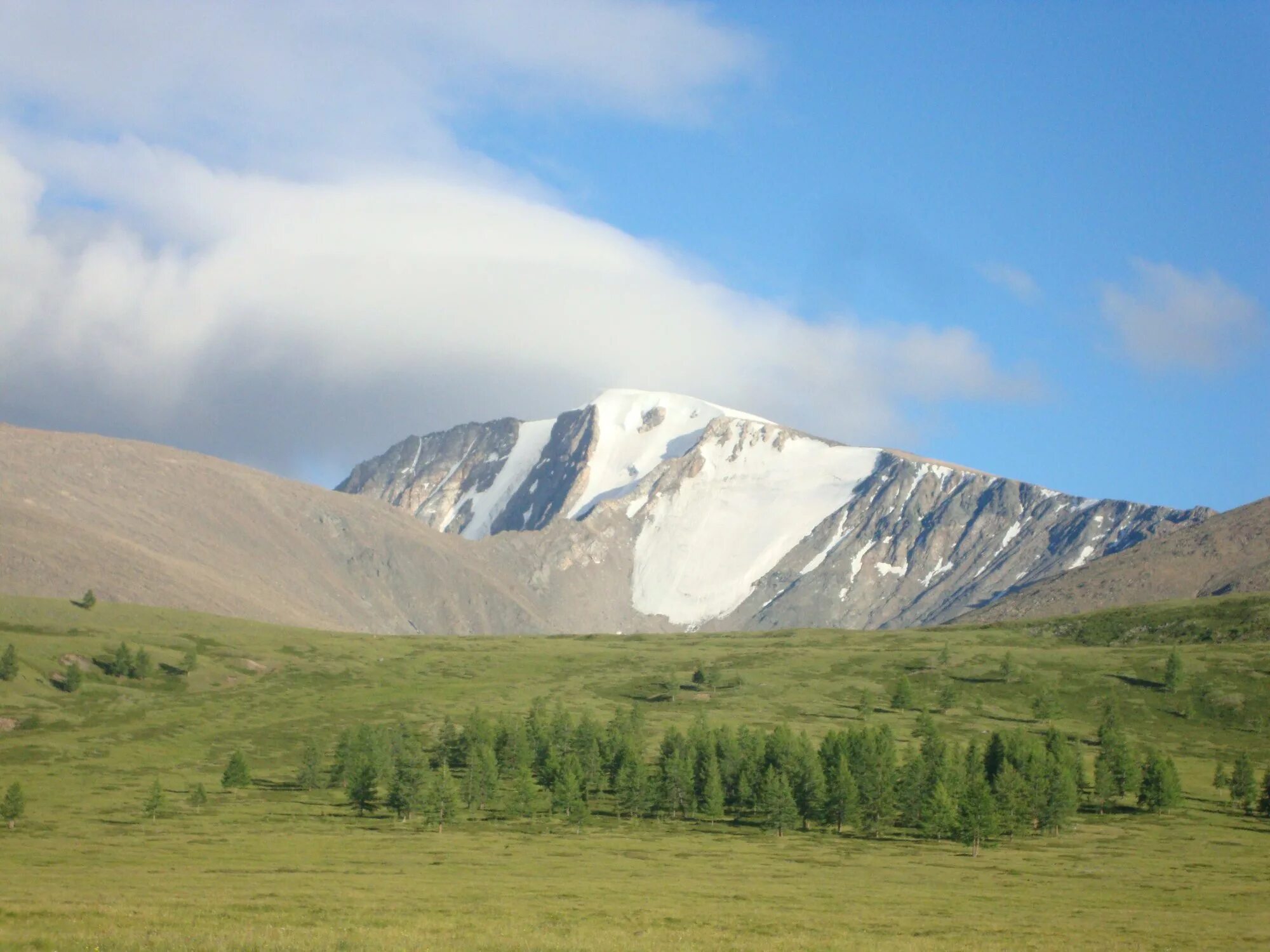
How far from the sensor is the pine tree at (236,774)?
16488 cm

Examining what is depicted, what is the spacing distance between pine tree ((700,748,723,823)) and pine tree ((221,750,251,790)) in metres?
58.0

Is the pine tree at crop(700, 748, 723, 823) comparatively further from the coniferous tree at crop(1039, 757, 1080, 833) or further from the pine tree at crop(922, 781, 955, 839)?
the coniferous tree at crop(1039, 757, 1080, 833)

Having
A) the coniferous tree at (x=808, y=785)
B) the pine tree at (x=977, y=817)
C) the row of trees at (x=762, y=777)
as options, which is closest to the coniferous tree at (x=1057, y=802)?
the row of trees at (x=762, y=777)

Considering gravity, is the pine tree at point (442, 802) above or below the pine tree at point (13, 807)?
above

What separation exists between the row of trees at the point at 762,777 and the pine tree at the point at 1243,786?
21.0ft

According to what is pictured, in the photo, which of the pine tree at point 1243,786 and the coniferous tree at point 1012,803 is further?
the pine tree at point 1243,786

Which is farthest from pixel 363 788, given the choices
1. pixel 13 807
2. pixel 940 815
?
pixel 940 815

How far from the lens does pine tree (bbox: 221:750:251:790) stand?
164875mm

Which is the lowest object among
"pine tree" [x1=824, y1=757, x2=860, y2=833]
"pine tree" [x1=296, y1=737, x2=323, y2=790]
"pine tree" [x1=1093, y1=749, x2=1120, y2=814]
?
"pine tree" [x1=296, y1=737, x2=323, y2=790]

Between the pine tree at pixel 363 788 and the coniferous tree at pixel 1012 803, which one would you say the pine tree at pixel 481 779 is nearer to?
the pine tree at pixel 363 788

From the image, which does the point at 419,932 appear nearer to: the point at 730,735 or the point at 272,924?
the point at 272,924

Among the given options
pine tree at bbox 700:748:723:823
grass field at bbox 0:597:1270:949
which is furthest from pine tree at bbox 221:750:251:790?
pine tree at bbox 700:748:723:823

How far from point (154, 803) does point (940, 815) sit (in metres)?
83.2

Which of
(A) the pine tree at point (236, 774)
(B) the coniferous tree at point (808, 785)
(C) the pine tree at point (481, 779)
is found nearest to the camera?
(B) the coniferous tree at point (808, 785)
